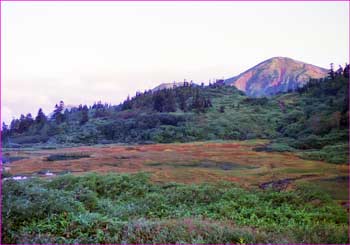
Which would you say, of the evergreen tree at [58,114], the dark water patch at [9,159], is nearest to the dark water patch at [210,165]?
the dark water patch at [9,159]

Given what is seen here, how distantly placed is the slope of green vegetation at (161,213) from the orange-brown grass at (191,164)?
1207 mm

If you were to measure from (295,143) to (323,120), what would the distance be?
300 cm

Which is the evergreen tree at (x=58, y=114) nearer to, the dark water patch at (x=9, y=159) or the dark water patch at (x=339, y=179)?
the dark water patch at (x=9, y=159)

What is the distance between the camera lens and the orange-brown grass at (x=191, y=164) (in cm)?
1238

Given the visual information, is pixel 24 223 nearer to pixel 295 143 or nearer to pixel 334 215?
pixel 334 215

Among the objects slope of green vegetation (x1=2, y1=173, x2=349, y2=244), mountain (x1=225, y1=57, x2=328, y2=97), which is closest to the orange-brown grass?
slope of green vegetation (x1=2, y1=173, x2=349, y2=244)

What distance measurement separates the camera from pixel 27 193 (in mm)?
7812

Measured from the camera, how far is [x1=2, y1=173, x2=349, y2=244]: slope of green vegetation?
6.41 m

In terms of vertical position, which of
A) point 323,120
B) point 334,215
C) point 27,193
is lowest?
point 334,215

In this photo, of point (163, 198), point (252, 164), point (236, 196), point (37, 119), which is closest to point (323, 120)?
point (252, 164)

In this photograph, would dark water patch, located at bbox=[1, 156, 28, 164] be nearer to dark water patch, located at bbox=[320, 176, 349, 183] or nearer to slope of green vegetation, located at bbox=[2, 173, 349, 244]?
slope of green vegetation, located at bbox=[2, 173, 349, 244]

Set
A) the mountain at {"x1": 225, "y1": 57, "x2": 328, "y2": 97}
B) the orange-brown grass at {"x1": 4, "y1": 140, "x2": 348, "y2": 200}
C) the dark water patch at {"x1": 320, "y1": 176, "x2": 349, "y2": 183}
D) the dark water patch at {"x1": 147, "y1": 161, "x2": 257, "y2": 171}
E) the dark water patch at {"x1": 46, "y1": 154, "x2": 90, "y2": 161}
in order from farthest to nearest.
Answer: the mountain at {"x1": 225, "y1": 57, "x2": 328, "y2": 97} < the dark water patch at {"x1": 46, "y1": 154, "x2": 90, "y2": 161} < the dark water patch at {"x1": 147, "y1": 161, "x2": 257, "y2": 171} < the orange-brown grass at {"x1": 4, "y1": 140, "x2": 348, "y2": 200} < the dark water patch at {"x1": 320, "y1": 176, "x2": 349, "y2": 183}

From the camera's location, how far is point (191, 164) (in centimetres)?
1420

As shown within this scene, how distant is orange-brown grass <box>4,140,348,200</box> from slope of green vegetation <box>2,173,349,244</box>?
1.21 metres
